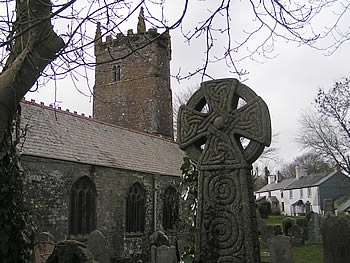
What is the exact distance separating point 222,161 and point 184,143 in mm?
670

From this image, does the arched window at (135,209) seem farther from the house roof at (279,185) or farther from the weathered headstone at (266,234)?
the house roof at (279,185)

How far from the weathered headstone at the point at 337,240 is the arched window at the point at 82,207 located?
34.3ft

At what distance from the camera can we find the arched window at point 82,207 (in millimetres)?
16281

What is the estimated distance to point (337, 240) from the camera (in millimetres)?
7996

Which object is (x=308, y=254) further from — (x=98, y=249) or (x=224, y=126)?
(x=224, y=126)

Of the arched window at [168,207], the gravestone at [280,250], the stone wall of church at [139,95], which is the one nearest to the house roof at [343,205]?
Answer: the stone wall of church at [139,95]

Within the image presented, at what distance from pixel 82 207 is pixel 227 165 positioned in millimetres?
12543

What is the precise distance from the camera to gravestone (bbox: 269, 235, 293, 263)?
10.6 meters

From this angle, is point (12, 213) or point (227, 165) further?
point (12, 213)

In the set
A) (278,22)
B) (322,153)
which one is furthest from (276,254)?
(322,153)

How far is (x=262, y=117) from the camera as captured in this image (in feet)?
16.8

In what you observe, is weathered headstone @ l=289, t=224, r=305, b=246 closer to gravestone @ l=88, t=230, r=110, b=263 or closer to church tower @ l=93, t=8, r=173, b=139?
gravestone @ l=88, t=230, r=110, b=263

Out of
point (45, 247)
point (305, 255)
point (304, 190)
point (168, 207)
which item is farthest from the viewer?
point (304, 190)

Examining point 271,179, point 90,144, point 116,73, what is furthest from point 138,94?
point 271,179
